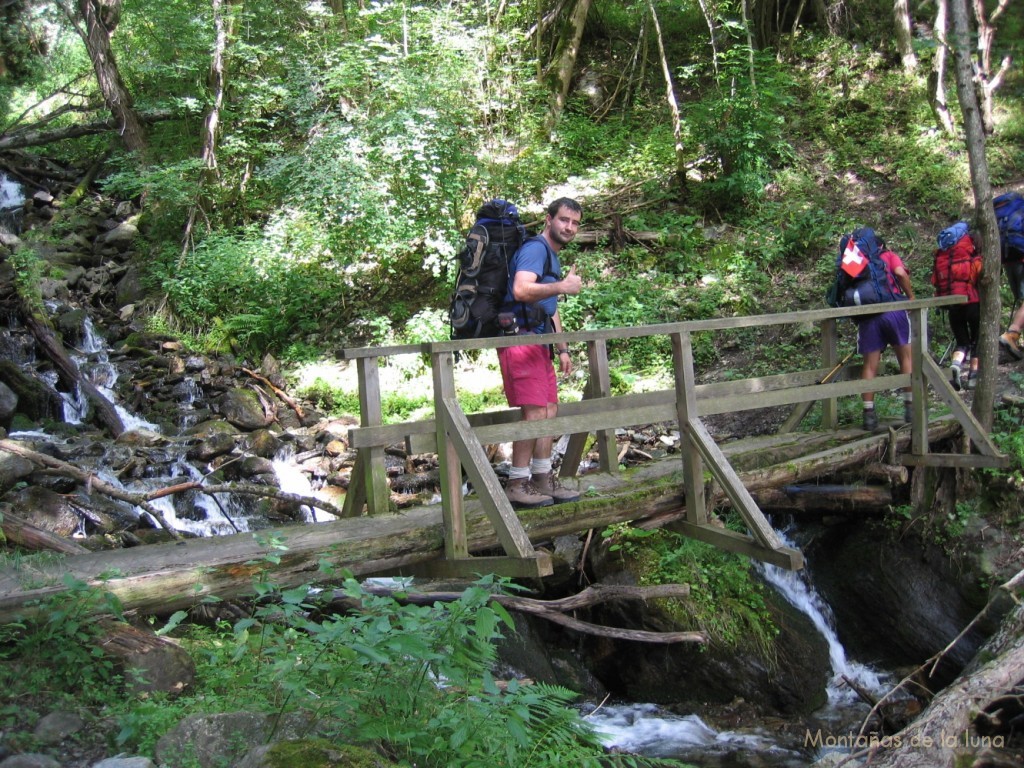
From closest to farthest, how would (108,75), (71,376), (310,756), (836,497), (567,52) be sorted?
1. (310,756)
2. (836,497)
3. (71,376)
4. (108,75)
5. (567,52)

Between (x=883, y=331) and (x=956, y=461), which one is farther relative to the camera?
(x=883, y=331)

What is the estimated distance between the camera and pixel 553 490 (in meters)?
5.70

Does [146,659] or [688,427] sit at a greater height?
[688,427]

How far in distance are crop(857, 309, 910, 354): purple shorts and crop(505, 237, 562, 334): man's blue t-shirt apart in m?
3.86

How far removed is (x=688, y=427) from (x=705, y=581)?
177 cm

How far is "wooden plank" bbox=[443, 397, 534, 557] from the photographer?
15.2 feet

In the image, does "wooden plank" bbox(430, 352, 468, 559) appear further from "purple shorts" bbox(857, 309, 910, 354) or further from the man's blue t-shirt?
A: "purple shorts" bbox(857, 309, 910, 354)

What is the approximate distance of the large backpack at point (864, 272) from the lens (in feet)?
25.3

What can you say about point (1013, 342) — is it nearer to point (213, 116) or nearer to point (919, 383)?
point (919, 383)

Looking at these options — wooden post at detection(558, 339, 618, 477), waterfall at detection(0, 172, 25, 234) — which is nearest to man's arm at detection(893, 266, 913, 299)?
wooden post at detection(558, 339, 618, 477)

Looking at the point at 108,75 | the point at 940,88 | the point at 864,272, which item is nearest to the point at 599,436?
the point at 864,272

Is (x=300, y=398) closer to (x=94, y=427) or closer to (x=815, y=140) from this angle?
(x=94, y=427)

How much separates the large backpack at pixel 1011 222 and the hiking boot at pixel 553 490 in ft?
20.1

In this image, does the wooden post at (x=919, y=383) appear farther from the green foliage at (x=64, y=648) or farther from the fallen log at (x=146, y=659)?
the green foliage at (x=64, y=648)
